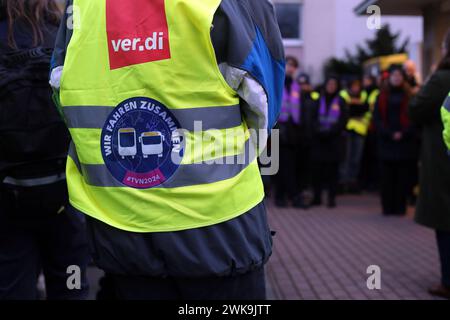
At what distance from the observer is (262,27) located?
2105 millimetres

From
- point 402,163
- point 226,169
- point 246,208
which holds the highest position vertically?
point 226,169

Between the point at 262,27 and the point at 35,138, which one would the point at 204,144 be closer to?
the point at 262,27

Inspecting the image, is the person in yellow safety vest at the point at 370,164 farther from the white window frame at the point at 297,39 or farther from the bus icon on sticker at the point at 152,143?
the bus icon on sticker at the point at 152,143

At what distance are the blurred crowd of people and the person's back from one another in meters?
6.13

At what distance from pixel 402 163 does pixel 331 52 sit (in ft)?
39.5

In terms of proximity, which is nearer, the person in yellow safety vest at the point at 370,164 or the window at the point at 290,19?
the person in yellow safety vest at the point at 370,164

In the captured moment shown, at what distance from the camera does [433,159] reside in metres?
5.13

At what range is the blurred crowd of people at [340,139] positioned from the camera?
8961 mm

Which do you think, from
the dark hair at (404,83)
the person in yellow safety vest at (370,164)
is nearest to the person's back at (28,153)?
the dark hair at (404,83)

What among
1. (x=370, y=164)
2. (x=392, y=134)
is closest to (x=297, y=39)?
(x=370, y=164)

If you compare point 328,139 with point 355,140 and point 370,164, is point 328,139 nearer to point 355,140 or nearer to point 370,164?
point 355,140

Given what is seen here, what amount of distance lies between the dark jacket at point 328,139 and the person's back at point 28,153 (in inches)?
281

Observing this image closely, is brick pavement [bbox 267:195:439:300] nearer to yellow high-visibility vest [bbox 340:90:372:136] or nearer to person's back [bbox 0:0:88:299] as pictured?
yellow high-visibility vest [bbox 340:90:372:136]
